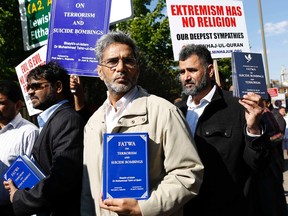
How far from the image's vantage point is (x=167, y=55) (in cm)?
2603

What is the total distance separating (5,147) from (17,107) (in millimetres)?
563

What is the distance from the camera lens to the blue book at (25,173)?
2.62 meters

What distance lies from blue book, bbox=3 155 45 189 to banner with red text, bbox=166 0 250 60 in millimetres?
2771

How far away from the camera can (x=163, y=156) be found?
2209mm

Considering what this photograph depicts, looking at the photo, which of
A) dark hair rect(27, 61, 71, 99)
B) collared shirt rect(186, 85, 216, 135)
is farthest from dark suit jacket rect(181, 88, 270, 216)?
dark hair rect(27, 61, 71, 99)

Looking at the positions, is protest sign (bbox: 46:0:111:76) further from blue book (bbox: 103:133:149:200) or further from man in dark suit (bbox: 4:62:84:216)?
blue book (bbox: 103:133:149:200)

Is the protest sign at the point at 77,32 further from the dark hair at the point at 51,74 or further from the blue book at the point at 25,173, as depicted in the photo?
the blue book at the point at 25,173

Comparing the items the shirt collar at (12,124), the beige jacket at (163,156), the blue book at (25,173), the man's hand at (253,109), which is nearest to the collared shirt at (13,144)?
the shirt collar at (12,124)

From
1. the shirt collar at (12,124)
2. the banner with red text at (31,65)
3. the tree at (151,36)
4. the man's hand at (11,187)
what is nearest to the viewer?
the man's hand at (11,187)

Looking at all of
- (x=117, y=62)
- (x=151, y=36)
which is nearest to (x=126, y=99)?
(x=117, y=62)

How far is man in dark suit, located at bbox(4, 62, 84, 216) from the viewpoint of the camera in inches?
101

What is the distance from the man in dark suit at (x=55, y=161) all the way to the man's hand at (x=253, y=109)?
111cm

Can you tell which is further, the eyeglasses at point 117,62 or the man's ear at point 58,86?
the man's ear at point 58,86

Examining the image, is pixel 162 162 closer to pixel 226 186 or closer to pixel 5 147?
pixel 226 186
